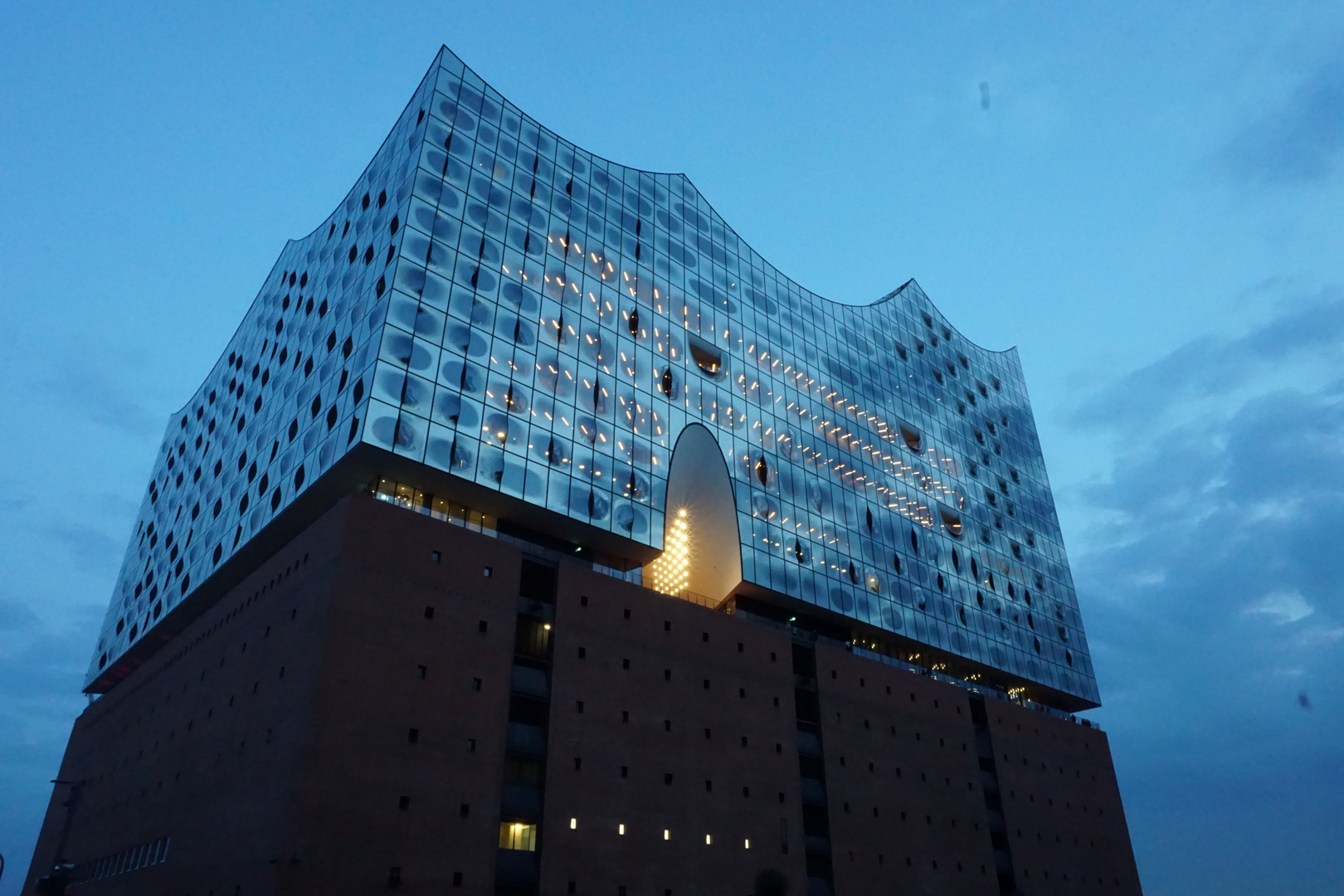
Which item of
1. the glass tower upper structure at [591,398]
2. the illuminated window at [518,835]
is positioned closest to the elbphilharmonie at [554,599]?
the illuminated window at [518,835]

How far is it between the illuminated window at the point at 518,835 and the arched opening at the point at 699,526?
14.6m

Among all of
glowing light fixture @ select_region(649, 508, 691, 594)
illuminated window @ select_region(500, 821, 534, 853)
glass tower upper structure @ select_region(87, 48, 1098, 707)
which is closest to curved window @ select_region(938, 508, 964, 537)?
glass tower upper structure @ select_region(87, 48, 1098, 707)

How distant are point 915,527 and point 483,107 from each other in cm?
3233

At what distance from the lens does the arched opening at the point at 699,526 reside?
143 feet

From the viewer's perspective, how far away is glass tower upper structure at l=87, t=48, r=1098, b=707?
36.1 metres

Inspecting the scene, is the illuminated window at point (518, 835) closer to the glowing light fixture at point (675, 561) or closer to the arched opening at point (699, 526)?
the glowing light fixture at point (675, 561)

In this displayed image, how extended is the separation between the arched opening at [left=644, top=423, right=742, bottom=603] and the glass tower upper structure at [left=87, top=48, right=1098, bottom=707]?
0.68 metres

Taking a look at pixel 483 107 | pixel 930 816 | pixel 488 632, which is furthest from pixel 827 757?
pixel 483 107

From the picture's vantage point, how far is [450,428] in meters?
34.2

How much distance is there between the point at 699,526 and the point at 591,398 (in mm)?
9028

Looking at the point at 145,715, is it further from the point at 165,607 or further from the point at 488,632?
the point at 488,632

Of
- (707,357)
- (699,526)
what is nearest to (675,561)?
(699,526)

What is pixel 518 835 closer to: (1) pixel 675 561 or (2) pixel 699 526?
(1) pixel 675 561

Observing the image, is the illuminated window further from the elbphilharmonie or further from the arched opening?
the arched opening
